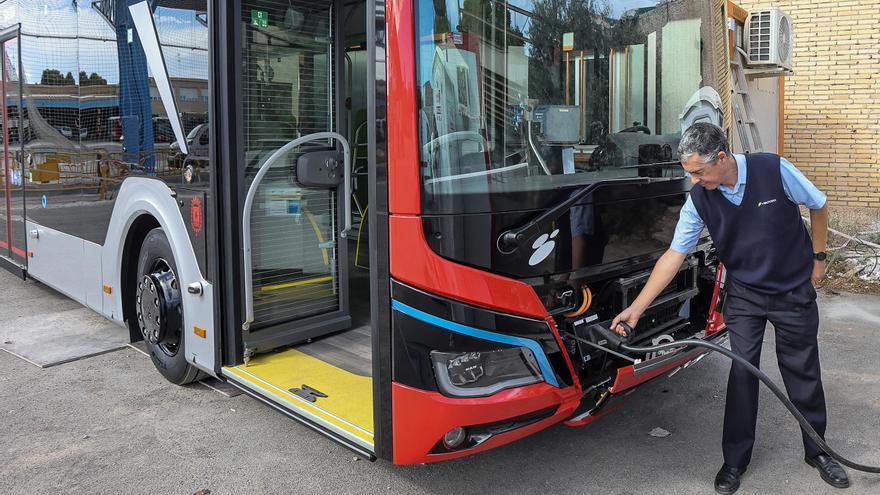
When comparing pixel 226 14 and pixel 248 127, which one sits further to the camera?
pixel 248 127

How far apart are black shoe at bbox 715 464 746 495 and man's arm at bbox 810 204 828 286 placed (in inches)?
36.9

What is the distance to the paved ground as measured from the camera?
3.43 m

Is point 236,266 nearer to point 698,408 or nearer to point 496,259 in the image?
point 496,259

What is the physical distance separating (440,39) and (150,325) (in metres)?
2.74

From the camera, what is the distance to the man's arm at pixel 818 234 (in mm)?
3309

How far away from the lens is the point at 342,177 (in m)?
4.45

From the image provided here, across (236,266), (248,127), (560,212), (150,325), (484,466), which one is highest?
(248,127)

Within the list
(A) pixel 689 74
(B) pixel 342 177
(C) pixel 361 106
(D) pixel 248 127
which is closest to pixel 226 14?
(D) pixel 248 127

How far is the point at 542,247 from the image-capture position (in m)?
2.93

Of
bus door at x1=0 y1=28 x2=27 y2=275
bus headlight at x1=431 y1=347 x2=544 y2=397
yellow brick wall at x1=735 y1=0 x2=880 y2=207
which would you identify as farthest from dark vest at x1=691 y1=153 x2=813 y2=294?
yellow brick wall at x1=735 y1=0 x2=880 y2=207

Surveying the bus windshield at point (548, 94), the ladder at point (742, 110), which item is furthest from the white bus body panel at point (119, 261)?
the ladder at point (742, 110)

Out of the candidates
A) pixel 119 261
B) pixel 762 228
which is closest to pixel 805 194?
pixel 762 228

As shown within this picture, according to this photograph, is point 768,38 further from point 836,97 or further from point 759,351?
point 759,351

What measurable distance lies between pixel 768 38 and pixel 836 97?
275cm
